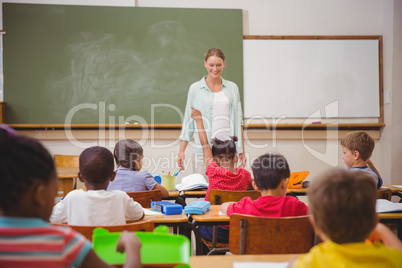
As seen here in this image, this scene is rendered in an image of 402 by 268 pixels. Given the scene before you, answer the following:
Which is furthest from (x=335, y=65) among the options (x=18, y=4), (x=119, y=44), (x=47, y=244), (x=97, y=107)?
(x=47, y=244)

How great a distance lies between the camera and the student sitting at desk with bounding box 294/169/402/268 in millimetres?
848

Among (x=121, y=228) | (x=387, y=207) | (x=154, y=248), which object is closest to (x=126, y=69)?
(x=387, y=207)

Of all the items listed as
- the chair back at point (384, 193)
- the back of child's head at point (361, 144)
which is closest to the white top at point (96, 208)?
the chair back at point (384, 193)

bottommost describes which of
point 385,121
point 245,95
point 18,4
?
point 385,121

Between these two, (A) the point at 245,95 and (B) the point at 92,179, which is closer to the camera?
(B) the point at 92,179

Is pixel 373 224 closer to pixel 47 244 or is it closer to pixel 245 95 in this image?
pixel 47 244

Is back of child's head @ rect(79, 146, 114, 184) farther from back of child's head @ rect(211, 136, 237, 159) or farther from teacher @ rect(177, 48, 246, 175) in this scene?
teacher @ rect(177, 48, 246, 175)

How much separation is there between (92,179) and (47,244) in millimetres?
1083

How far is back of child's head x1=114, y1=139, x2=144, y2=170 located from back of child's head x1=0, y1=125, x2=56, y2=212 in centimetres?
187

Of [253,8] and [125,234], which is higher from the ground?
[253,8]

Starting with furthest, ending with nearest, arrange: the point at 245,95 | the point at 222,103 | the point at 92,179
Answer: the point at 245,95 → the point at 222,103 → the point at 92,179

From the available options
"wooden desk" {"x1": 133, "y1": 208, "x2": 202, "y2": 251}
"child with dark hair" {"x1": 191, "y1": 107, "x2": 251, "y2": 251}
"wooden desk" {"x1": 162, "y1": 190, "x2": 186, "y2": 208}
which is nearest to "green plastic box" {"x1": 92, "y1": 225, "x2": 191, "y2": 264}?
"wooden desk" {"x1": 133, "y1": 208, "x2": 202, "y2": 251}

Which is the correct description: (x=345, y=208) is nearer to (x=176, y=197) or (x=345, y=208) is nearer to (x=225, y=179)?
(x=225, y=179)

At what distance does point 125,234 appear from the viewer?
3.09ft
